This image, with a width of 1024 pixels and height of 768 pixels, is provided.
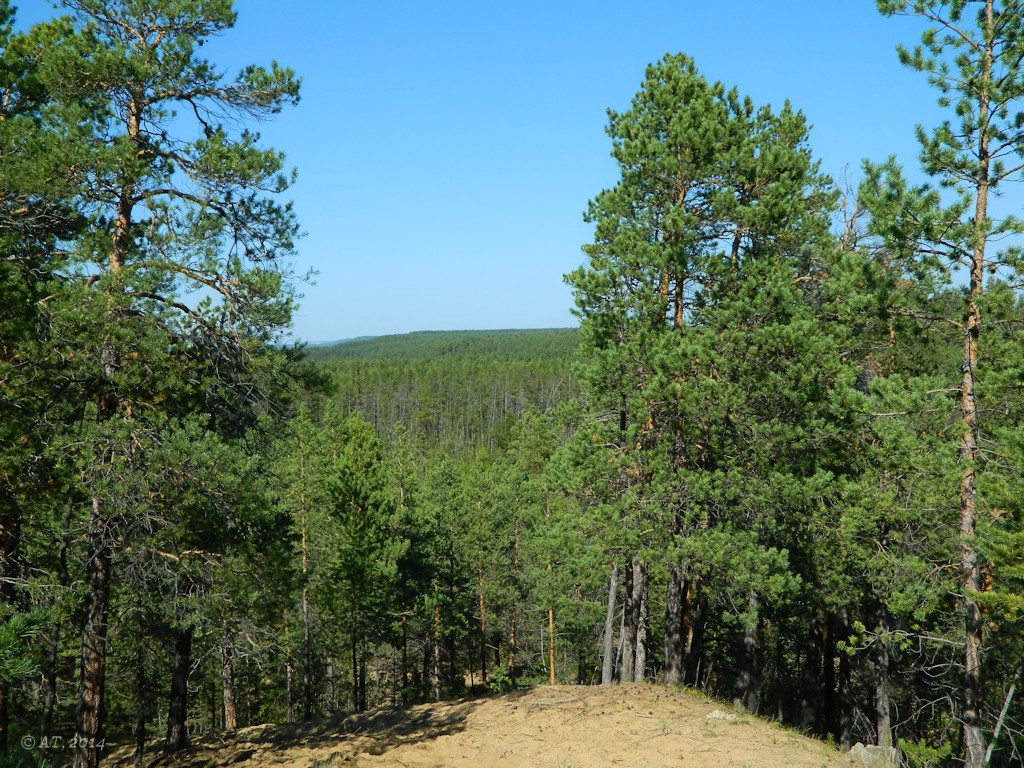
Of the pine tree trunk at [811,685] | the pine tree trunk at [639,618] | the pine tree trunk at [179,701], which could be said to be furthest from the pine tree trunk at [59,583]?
the pine tree trunk at [811,685]

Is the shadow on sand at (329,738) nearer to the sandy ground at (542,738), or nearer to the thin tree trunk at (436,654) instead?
the sandy ground at (542,738)

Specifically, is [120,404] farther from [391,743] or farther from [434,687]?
[434,687]

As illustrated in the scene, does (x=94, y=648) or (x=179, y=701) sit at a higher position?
(x=94, y=648)

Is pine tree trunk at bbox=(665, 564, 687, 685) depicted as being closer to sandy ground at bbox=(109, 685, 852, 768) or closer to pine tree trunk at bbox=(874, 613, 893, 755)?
sandy ground at bbox=(109, 685, 852, 768)

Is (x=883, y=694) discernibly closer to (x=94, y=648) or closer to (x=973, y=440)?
(x=973, y=440)

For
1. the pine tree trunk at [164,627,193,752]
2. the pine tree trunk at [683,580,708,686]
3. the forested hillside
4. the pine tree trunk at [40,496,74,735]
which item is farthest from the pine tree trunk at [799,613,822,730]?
the forested hillside

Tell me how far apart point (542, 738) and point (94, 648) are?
A: 6371mm

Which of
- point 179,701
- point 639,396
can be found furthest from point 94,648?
point 639,396

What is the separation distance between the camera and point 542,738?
10.7 meters

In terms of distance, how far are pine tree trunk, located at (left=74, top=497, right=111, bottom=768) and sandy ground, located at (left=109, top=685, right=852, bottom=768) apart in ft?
11.0

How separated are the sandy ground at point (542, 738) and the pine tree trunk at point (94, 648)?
335 centimetres

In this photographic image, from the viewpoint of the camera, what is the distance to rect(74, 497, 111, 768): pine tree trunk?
28.2 ft

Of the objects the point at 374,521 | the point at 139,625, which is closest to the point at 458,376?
the point at 374,521

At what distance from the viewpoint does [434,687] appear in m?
29.3
